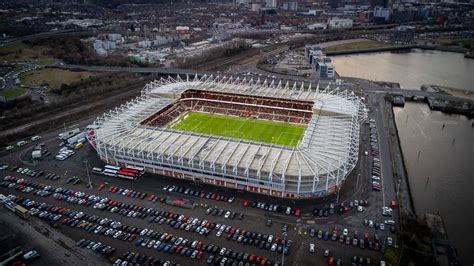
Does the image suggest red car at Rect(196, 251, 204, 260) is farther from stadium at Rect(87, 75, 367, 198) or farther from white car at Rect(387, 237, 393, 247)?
white car at Rect(387, 237, 393, 247)

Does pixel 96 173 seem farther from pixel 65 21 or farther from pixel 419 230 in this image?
pixel 65 21

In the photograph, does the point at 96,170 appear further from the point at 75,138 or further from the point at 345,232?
the point at 345,232

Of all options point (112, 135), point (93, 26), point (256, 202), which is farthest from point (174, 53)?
point (256, 202)

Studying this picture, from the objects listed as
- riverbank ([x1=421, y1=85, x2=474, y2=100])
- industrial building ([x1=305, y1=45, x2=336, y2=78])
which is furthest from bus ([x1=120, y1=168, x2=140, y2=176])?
riverbank ([x1=421, y1=85, x2=474, y2=100])

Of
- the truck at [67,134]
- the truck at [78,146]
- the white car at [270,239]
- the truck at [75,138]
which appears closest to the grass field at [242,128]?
the truck at [78,146]

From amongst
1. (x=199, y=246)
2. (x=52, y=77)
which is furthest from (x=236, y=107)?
(x=52, y=77)

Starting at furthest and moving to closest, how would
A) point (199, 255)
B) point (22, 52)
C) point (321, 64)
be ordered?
point (22, 52) < point (321, 64) < point (199, 255)

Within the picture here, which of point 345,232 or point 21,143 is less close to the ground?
point 21,143
